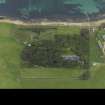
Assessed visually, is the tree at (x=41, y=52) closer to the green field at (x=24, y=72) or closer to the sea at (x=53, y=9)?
the green field at (x=24, y=72)

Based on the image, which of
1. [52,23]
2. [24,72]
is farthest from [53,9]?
[24,72]

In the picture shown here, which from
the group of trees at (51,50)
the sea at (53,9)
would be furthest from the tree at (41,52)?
the sea at (53,9)

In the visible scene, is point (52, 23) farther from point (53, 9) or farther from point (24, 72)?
point (24, 72)

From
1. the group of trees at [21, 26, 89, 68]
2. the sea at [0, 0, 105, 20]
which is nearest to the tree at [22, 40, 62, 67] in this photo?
the group of trees at [21, 26, 89, 68]
